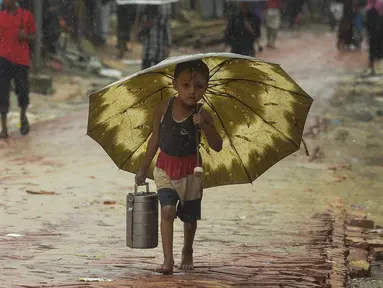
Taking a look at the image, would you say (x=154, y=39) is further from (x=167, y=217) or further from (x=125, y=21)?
(x=167, y=217)

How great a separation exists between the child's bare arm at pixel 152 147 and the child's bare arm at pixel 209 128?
0.80ft

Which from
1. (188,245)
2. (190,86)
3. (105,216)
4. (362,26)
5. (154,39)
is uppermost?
(190,86)

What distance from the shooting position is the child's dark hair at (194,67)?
629 centimetres

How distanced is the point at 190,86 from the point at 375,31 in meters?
21.0

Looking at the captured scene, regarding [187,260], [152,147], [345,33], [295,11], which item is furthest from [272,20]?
[152,147]

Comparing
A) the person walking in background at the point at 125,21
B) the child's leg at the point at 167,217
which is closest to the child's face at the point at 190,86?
the child's leg at the point at 167,217

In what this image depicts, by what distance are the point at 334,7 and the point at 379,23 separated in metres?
17.4

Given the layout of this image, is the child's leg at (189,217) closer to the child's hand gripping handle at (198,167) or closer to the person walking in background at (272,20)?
the child's hand gripping handle at (198,167)

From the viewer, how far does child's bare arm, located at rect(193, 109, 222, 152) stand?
20.6 feet

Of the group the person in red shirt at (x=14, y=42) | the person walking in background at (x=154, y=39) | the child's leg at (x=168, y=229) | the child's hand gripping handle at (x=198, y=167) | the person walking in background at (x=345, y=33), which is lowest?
the person walking in background at (x=345, y=33)

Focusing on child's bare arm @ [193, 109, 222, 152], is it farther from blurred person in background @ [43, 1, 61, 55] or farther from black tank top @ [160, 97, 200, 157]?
blurred person in background @ [43, 1, 61, 55]

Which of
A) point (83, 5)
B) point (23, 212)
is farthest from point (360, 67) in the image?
Result: point (23, 212)

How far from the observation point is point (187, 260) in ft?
21.9

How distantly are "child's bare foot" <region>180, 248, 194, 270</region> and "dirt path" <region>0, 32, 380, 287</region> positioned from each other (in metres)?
0.09
